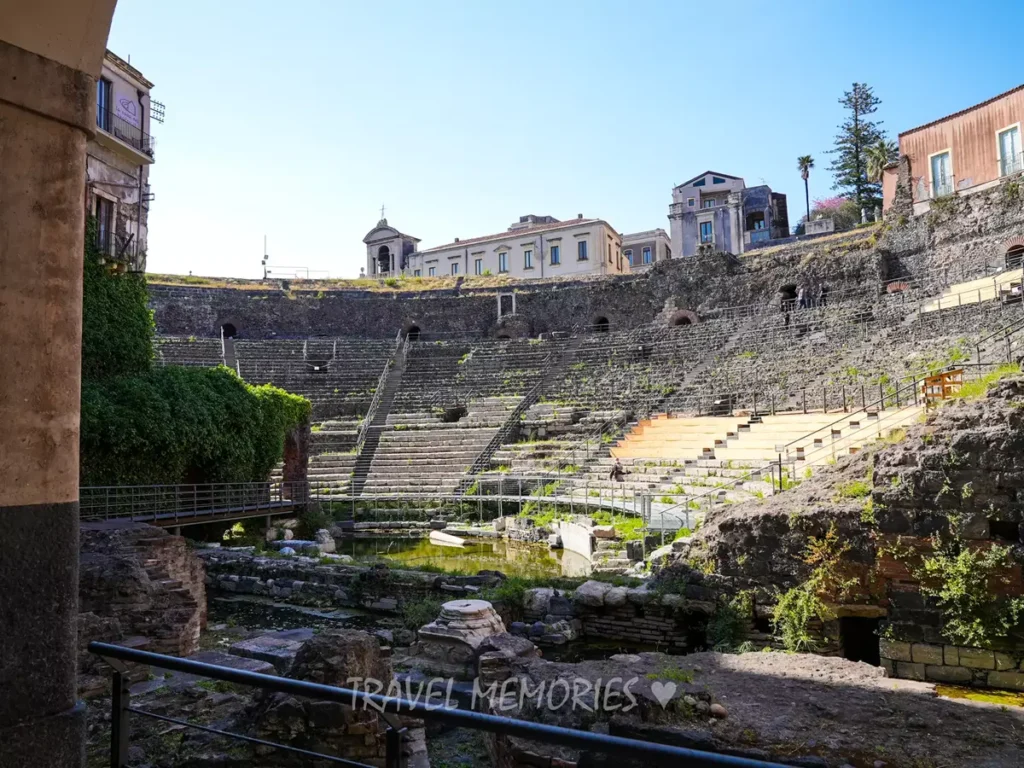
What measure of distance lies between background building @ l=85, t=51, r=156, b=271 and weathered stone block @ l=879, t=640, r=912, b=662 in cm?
1889

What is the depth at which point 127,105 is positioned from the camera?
19578 mm

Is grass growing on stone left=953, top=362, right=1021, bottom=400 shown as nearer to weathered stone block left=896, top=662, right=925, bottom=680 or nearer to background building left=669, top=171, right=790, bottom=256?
weathered stone block left=896, top=662, right=925, bottom=680

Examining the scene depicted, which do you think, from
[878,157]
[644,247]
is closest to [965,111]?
[878,157]

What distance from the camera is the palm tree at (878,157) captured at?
39875mm

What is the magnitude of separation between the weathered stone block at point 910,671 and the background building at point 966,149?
22514 mm

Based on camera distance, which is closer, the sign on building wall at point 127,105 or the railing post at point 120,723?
the railing post at point 120,723

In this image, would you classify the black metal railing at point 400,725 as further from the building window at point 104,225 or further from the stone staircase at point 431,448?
the building window at point 104,225

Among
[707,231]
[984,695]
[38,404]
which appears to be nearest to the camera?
[38,404]

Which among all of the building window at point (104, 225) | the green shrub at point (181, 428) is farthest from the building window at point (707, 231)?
the building window at point (104, 225)

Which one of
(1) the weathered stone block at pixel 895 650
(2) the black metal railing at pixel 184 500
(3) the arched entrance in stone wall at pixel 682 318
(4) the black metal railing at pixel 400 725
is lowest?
(1) the weathered stone block at pixel 895 650

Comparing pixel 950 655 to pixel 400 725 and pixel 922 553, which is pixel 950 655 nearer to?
pixel 922 553

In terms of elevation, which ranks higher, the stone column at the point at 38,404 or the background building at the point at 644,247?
the background building at the point at 644,247

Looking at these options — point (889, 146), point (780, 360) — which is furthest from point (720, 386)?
point (889, 146)

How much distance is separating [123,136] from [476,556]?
48.4 feet
